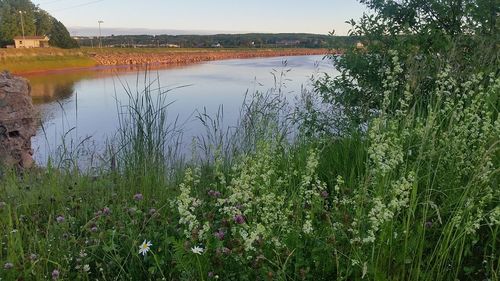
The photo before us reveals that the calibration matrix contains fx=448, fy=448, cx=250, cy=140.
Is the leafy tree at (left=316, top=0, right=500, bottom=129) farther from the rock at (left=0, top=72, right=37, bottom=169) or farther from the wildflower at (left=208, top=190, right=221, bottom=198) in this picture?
the rock at (left=0, top=72, right=37, bottom=169)

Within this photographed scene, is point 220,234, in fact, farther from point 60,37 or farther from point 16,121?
Answer: point 60,37

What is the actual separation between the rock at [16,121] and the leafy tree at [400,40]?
282 inches

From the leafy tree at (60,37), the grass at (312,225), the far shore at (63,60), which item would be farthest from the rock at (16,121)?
the leafy tree at (60,37)

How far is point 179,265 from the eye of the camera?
7.03ft

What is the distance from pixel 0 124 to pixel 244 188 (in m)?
9.39

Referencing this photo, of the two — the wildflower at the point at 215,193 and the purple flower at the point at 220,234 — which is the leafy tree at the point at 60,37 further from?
the purple flower at the point at 220,234

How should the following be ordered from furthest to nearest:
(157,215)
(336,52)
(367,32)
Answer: (336,52) → (367,32) → (157,215)

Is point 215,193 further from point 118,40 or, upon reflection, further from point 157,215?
point 118,40

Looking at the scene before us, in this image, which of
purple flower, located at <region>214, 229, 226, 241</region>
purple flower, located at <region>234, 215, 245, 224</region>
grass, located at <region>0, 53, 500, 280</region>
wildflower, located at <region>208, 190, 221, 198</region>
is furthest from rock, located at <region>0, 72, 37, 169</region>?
purple flower, located at <region>234, 215, 245, 224</region>

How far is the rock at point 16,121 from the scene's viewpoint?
991 cm

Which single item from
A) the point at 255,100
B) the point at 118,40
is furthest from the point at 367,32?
the point at 118,40

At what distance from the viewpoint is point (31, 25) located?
3504 inches

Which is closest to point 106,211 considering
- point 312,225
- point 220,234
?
point 220,234

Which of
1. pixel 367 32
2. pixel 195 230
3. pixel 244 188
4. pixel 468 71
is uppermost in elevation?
pixel 367 32
